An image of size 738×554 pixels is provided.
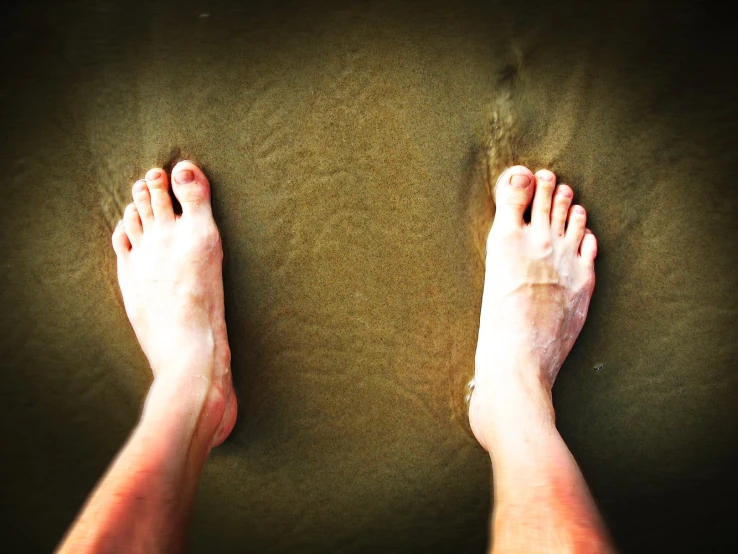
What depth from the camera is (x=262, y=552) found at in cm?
166

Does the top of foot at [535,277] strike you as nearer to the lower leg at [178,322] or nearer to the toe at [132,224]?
the lower leg at [178,322]

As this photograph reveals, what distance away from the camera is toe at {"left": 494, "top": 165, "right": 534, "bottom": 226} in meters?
1.49

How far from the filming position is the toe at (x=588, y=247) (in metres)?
1.54

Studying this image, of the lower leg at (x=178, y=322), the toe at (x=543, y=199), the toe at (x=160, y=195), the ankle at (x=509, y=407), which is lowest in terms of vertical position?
the ankle at (x=509, y=407)

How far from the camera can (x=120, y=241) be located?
1574 mm

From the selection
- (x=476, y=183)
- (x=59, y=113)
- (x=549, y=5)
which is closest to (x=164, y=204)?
(x=59, y=113)

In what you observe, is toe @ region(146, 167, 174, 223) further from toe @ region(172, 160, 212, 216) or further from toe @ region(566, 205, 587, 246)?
toe @ region(566, 205, 587, 246)

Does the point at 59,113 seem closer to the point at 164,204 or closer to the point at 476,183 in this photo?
the point at 164,204

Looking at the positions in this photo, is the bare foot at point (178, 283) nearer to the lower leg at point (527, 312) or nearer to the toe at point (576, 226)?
the lower leg at point (527, 312)

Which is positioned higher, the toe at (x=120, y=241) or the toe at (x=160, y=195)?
the toe at (x=160, y=195)

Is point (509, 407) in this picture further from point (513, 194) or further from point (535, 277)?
point (513, 194)

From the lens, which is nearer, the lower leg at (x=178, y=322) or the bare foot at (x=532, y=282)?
the lower leg at (x=178, y=322)

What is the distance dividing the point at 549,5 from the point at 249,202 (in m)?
1.04

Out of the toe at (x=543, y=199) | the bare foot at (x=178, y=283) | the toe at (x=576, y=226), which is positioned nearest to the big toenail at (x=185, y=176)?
the bare foot at (x=178, y=283)
